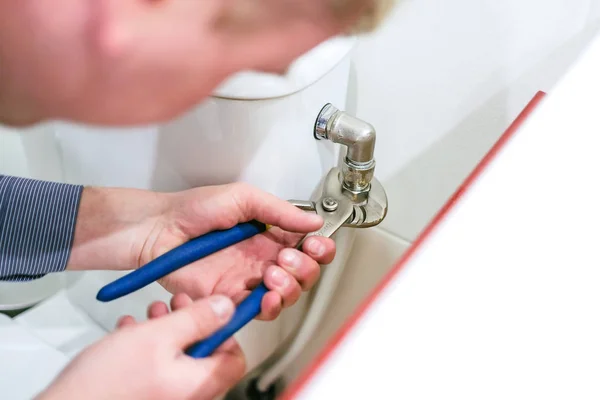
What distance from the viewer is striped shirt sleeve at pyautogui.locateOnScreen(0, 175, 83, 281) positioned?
1.44 ft

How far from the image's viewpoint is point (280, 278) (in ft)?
1.24

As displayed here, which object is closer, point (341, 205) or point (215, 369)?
point (215, 369)

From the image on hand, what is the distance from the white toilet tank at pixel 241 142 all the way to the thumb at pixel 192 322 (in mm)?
114

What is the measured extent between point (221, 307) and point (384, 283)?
12cm

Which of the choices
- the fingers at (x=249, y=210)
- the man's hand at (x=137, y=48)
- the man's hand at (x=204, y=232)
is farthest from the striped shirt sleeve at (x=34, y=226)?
the man's hand at (x=137, y=48)

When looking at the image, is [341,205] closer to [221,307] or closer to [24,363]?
[221,307]

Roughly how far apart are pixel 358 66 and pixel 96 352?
31 centimetres

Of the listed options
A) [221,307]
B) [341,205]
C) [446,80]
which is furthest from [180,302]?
[446,80]

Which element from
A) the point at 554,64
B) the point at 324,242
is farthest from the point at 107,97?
the point at 554,64

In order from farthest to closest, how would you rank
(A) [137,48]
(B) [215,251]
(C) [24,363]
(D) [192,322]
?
(C) [24,363], (B) [215,251], (D) [192,322], (A) [137,48]

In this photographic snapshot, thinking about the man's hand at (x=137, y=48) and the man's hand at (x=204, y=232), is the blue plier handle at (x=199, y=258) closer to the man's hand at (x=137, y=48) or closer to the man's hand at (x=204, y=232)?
the man's hand at (x=204, y=232)

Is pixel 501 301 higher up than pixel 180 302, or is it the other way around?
pixel 501 301

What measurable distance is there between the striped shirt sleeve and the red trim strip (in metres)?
0.30

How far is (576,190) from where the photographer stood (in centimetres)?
29
